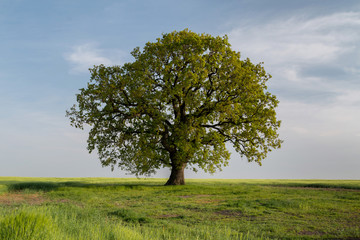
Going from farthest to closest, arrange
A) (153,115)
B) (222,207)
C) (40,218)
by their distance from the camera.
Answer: (153,115) → (222,207) → (40,218)

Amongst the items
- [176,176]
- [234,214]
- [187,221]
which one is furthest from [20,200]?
[176,176]

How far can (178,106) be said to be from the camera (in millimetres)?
33469

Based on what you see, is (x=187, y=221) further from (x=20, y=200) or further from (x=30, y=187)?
(x=30, y=187)

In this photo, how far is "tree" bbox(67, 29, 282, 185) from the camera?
101 ft

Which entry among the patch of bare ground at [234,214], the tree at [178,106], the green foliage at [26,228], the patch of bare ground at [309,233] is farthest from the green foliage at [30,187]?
the patch of bare ground at [309,233]

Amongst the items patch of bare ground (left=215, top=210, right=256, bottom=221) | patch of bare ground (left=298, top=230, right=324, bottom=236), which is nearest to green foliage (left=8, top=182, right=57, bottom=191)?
patch of bare ground (left=215, top=210, right=256, bottom=221)

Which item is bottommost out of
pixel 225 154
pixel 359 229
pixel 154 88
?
pixel 359 229

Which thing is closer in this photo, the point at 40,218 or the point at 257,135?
the point at 40,218

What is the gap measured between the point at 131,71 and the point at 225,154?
12.6m

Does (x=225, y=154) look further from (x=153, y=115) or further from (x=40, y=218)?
(x=40, y=218)

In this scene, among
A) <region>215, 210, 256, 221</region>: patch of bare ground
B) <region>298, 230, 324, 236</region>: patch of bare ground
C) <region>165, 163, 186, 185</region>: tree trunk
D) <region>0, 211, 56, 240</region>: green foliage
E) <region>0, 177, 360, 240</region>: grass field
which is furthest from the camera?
<region>165, 163, 186, 185</region>: tree trunk

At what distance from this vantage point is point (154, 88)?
31.9m

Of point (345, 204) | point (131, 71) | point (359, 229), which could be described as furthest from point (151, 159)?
point (359, 229)

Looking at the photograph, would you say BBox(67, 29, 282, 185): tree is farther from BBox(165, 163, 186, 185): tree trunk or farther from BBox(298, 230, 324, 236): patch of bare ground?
BBox(298, 230, 324, 236): patch of bare ground
